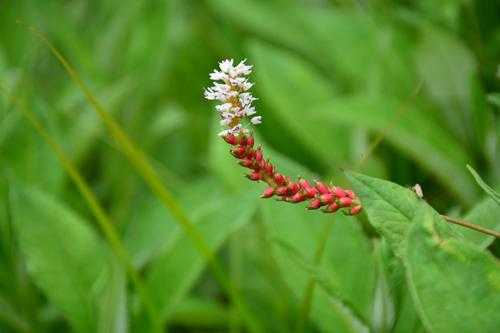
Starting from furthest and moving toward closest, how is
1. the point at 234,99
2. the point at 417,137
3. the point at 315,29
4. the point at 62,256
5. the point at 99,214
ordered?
the point at 315,29 → the point at 417,137 → the point at 62,256 → the point at 99,214 → the point at 234,99

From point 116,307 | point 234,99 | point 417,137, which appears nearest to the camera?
point 234,99

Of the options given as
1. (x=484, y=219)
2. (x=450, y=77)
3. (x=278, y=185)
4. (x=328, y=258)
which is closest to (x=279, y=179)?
(x=278, y=185)

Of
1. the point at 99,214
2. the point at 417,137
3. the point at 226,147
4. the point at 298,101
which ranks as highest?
the point at 298,101

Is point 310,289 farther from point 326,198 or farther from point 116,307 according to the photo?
point 326,198

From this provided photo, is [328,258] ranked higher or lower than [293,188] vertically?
higher

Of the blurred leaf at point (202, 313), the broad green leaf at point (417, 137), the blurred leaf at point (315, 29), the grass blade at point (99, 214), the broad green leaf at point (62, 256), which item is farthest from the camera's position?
the blurred leaf at point (315, 29)

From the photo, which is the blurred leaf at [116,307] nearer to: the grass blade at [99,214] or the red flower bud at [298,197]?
the grass blade at [99,214]

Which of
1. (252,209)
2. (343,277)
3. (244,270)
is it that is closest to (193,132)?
(244,270)

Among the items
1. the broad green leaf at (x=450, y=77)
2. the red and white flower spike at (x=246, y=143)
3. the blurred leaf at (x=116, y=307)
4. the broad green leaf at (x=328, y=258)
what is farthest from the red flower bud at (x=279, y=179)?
the broad green leaf at (x=450, y=77)
